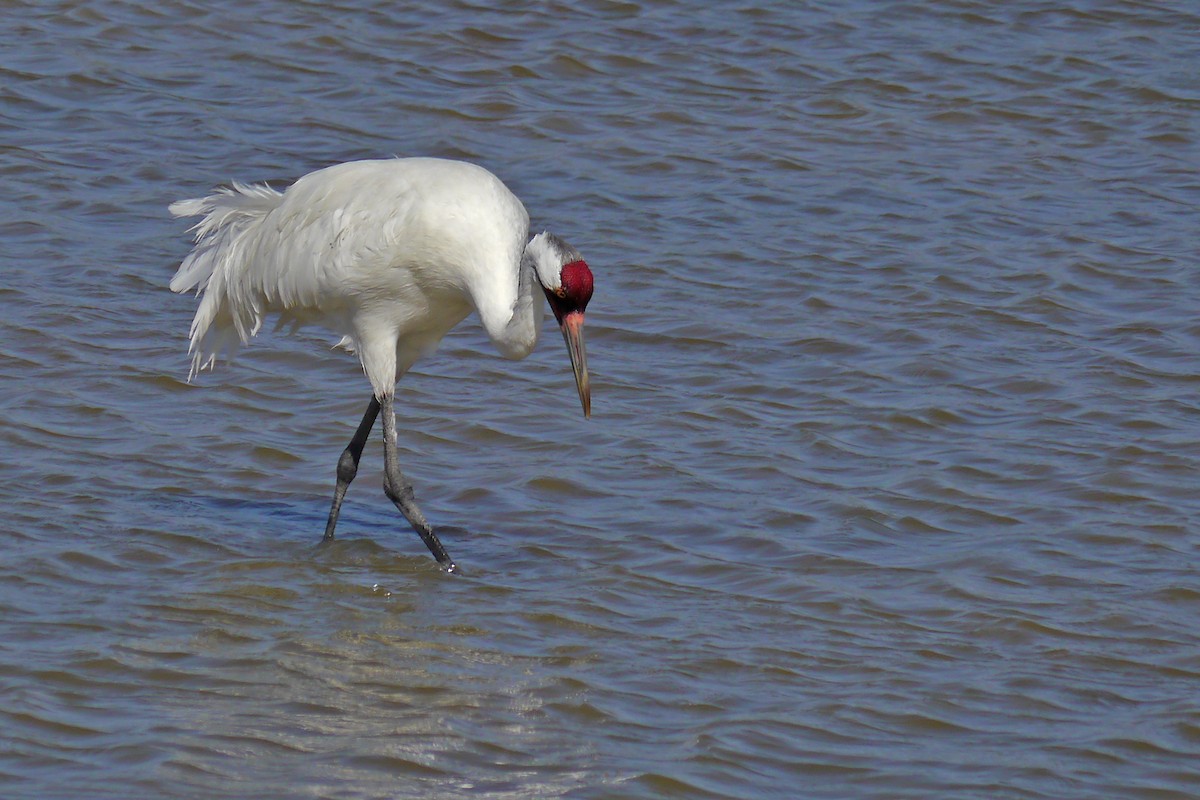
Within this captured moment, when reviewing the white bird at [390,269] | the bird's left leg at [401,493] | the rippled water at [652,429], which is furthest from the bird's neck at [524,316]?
the rippled water at [652,429]

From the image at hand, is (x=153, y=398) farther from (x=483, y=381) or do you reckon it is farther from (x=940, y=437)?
(x=940, y=437)

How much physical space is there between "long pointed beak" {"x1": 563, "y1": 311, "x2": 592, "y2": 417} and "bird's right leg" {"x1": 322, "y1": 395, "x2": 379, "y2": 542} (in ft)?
2.83

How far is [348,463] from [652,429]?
128cm

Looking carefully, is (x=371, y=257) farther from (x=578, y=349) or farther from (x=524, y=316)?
(x=578, y=349)

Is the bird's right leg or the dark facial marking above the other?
the dark facial marking

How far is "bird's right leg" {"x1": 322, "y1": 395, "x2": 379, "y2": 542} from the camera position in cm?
664

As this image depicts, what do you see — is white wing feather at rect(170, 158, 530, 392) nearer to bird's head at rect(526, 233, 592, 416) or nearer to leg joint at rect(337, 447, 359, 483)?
bird's head at rect(526, 233, 592, 416)

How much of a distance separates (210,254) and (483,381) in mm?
1333

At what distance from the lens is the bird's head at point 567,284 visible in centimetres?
627

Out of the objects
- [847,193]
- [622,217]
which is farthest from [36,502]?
Answer: [847,193]

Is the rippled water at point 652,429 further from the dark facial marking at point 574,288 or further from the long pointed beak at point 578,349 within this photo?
the dark facial marking at point 574,288

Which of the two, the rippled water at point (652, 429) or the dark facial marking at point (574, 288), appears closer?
the rippled water at point (652, 429)

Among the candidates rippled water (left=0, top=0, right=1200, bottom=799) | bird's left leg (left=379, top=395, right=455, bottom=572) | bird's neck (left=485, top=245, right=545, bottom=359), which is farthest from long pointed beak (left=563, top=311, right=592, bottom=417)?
bird's left leg (left=379, top=395, right=455, bottom=572)

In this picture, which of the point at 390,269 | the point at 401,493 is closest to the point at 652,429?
the point at 401,493
